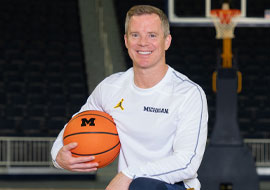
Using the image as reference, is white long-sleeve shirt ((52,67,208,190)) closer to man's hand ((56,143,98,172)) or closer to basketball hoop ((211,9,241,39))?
man's hand ((56,143,98,172))

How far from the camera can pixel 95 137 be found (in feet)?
14.5

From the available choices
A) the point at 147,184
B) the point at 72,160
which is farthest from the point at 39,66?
the point at 147,184

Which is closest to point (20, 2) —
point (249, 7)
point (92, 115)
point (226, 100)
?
point (249, 7)

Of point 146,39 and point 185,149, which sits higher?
point 146,39

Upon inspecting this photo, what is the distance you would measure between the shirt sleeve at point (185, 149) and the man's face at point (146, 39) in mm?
334

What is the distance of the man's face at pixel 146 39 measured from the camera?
416cm

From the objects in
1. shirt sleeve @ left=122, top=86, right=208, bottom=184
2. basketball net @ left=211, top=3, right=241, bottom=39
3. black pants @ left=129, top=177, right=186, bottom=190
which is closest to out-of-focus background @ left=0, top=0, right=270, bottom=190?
basketball net @ left=211, top=3, right=241, bottom=39

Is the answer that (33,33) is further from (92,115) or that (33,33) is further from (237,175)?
(92,115)

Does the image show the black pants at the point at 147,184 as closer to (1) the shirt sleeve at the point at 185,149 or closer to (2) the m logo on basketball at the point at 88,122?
(1) the shirt sleeve at the point at 185,149

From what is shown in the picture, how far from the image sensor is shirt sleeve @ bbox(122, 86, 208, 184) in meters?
4.12

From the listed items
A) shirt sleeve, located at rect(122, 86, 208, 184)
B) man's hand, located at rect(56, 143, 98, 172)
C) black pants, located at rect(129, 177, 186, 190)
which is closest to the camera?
black pants, located at rect(129, 177, 186, 190)

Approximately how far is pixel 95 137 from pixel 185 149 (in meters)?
0.62

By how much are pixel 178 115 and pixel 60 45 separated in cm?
1343

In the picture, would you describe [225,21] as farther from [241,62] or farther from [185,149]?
[185,149]
